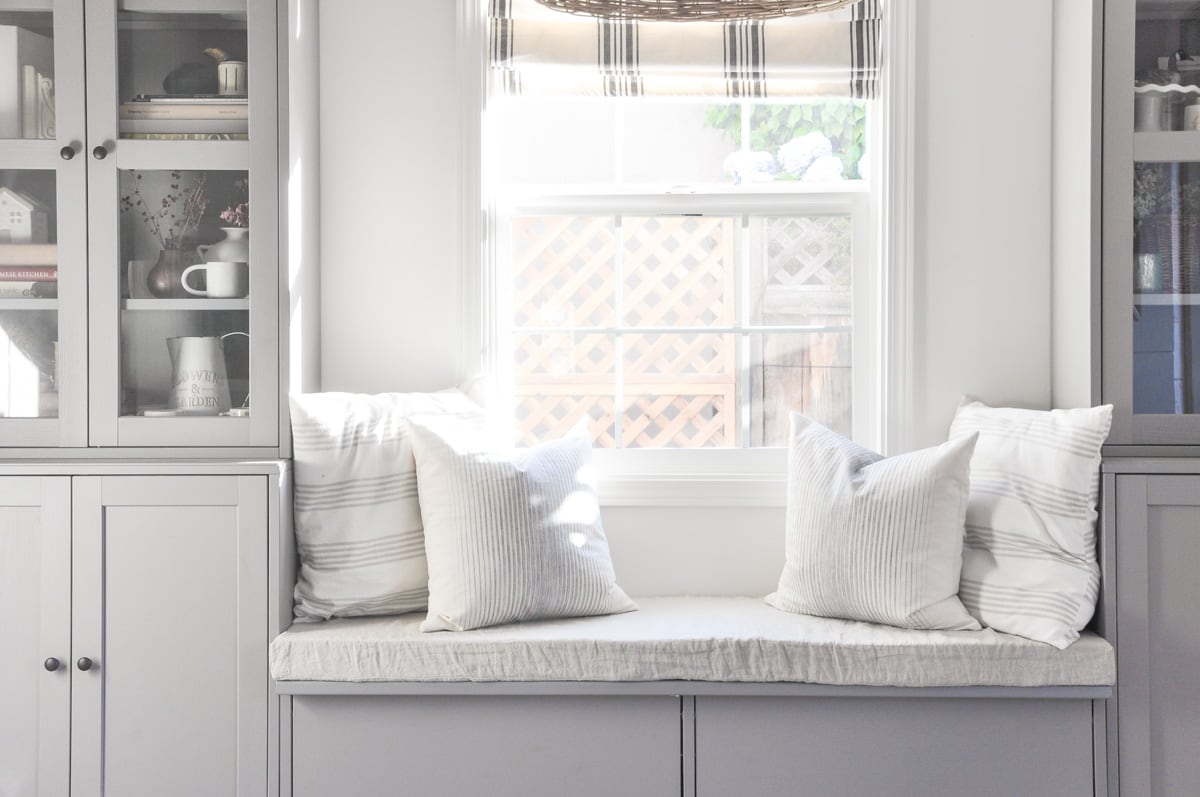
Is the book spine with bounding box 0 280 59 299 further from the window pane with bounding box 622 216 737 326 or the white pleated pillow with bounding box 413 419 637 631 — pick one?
the window pane with bounding box 622 216 737 326

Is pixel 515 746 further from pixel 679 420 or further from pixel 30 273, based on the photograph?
pixel 30 273

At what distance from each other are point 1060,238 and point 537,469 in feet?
4.45

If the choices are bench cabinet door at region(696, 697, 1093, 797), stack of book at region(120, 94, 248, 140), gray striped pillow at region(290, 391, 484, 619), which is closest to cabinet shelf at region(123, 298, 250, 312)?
gray striped pillow at region(290, 391, 484, 619)

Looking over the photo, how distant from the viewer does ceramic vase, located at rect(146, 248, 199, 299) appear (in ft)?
6.70

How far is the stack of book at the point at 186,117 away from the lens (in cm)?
203

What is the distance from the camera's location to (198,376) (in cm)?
205

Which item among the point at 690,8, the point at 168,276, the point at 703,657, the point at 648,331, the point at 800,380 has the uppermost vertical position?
the point at 690,8

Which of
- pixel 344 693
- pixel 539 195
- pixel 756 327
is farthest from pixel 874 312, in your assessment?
pixel 344 693

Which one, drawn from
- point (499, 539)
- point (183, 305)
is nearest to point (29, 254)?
point (183, 305)

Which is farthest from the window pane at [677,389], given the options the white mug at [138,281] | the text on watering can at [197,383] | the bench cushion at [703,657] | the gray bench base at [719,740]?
the white mug at [138,281]

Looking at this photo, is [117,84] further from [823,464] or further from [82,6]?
[823,464]

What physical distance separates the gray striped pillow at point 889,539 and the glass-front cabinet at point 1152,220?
0.43 meters

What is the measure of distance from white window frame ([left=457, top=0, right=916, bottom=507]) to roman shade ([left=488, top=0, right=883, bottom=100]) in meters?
0.06

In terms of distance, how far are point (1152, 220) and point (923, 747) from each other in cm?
124
